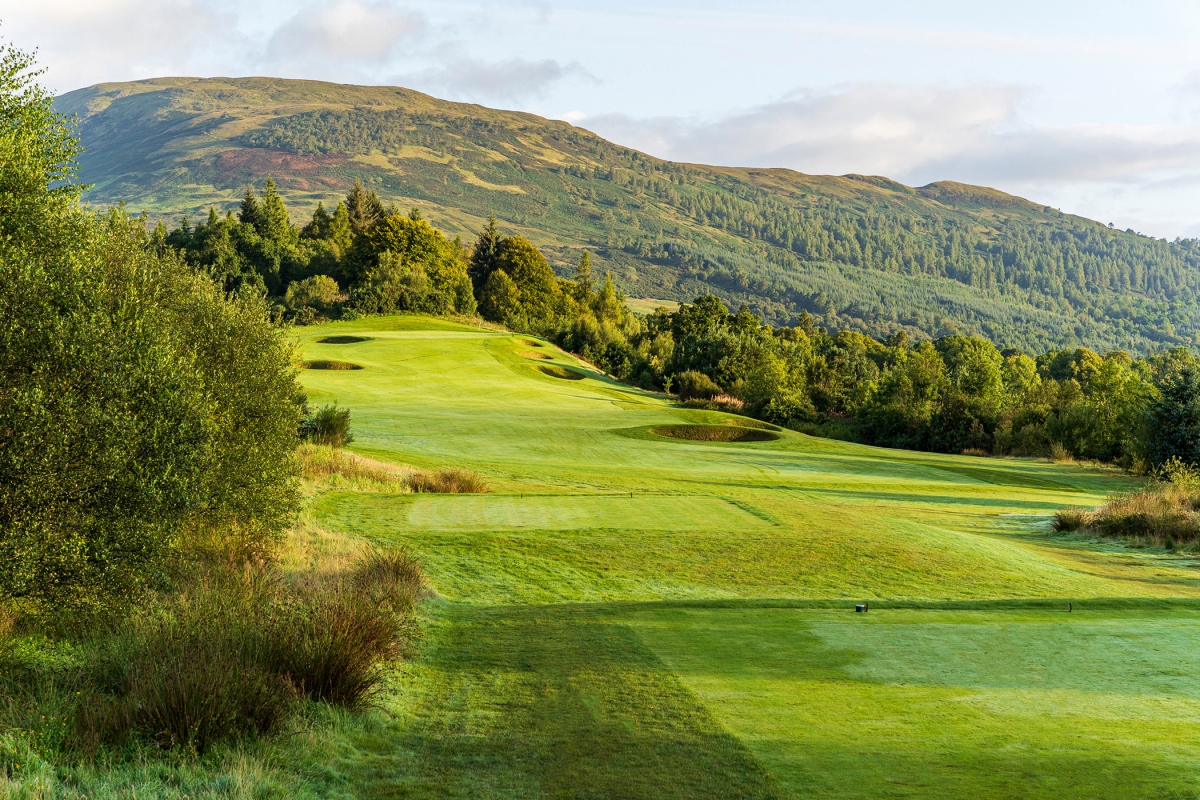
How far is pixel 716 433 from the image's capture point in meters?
43.4

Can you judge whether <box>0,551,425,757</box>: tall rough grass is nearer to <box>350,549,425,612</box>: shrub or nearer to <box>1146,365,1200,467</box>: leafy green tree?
<box>350,549,425,612</box>: shrub

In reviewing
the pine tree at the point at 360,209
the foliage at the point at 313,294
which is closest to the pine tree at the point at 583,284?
the pine tree at the point at 360,209

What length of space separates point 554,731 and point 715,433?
36552 millimetres

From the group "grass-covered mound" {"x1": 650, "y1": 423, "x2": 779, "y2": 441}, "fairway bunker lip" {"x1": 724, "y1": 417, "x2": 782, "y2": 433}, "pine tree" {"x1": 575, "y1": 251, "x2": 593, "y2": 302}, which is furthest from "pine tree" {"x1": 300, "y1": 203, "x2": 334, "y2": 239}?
"grass-covered mound" {"x1": 650, "y1": 423, "x2": 779, "y2": 441}

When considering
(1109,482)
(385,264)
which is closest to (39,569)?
(1109,482)

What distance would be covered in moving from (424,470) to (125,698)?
17371 millimetres

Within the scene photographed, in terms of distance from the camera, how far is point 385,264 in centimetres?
8719

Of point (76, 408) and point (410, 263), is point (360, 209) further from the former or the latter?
point (76, 408)

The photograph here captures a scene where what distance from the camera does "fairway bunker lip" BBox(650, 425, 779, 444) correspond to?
42.2 metres

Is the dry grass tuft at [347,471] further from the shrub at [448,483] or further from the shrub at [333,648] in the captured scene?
the shrub at [333,648]

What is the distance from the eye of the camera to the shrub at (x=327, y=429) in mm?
25266

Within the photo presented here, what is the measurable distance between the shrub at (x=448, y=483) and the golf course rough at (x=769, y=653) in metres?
1.77

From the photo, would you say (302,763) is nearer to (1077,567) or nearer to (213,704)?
(213,704)

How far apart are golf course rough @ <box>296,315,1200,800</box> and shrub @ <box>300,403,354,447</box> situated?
475cm
